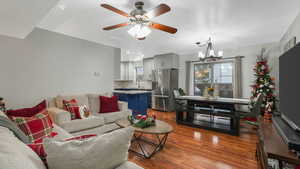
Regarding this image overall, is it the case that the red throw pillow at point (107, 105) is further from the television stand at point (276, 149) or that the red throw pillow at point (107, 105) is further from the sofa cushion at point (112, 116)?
the television stand at point (276, 149)

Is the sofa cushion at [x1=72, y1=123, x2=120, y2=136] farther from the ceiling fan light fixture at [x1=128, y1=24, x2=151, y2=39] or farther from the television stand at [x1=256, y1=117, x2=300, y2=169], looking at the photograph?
the television stand at [x1=256, y1=117, x2=300, y2=169]

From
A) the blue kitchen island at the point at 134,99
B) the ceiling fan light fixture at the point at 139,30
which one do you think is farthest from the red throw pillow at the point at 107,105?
the ceiling fan light fixture at the point at 139,30

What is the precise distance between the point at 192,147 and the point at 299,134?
156 centimetres

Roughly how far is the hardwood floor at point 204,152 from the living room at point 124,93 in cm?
2

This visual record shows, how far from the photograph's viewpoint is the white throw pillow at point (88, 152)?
0.76 metres

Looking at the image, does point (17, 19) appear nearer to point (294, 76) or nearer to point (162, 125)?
point (162, 125)

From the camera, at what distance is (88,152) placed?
31.1 inches

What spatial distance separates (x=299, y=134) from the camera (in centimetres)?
139

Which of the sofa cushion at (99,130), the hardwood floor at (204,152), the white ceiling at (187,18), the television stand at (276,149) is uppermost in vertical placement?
the white ceiling at (187,18)

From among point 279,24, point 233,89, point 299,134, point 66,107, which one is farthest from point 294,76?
point 233,89

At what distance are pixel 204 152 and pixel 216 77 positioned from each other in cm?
366

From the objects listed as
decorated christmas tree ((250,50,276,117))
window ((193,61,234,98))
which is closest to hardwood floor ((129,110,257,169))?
decorated christmas tree ((250,50,276,117))

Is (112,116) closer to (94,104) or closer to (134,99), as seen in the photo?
(94,104)

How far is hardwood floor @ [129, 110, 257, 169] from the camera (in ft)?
6.75
